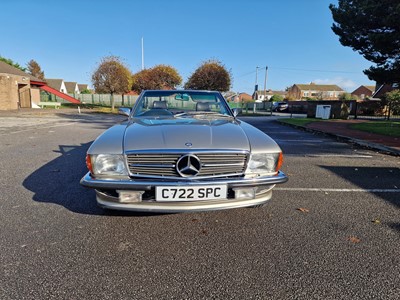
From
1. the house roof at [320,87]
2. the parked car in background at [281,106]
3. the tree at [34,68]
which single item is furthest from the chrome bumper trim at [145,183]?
the house roof at [320,87]

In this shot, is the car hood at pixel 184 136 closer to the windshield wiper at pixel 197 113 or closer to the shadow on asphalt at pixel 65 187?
the windshield wiper at pixel 197 113

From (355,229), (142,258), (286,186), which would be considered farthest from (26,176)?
(355,229)

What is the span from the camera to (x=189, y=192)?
2367mm

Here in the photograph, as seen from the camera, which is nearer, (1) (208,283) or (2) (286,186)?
(1) (208,283)

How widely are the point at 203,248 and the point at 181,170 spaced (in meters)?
0.76

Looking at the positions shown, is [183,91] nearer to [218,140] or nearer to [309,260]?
[218,140]

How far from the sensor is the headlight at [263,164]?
102 inches

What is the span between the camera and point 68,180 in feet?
14.2

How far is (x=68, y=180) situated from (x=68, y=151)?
2797 millimetres

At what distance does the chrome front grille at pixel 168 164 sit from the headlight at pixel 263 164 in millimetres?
209

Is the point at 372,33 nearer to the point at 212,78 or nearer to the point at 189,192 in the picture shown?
the point at 189,192

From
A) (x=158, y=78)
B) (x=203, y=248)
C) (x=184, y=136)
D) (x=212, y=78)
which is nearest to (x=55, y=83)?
(x=158, y=78)

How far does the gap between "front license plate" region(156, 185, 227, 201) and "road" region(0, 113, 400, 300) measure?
0.48 meters

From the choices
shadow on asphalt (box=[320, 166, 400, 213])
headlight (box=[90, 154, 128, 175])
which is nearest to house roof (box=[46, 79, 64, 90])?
shadow on asphalt (box=[320, 166, 400, 213])
